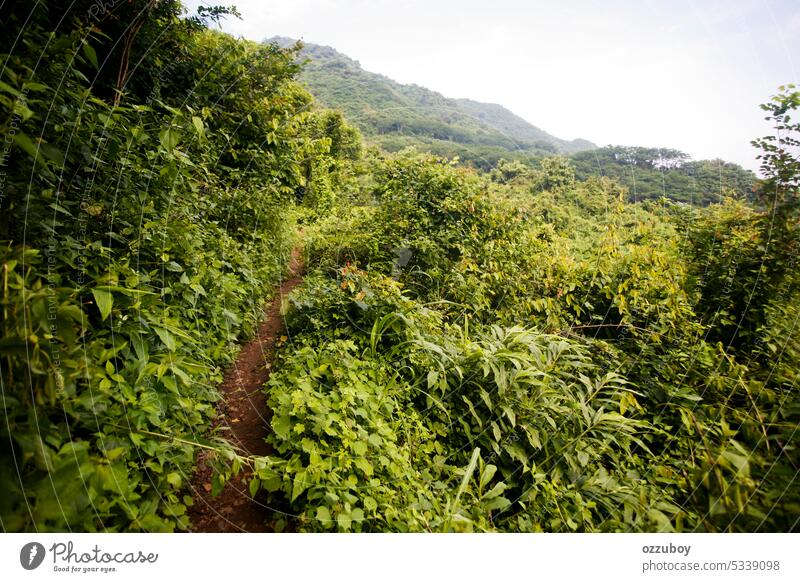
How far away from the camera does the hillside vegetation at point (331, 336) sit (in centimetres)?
143

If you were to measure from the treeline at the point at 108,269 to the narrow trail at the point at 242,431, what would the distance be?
21 cm

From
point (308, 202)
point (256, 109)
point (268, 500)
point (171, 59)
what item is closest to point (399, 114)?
point (308, 202)

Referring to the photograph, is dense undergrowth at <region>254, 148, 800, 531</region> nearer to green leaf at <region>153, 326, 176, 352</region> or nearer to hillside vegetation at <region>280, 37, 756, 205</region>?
hillside vegetation at <region>280, 37, 756, 205</region>

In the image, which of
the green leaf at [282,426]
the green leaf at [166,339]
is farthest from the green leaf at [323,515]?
the green leaf at [166,339]

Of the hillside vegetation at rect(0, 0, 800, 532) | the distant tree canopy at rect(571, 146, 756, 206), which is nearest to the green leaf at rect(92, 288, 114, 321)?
the hillside vegetation at rect(0, 0, 800, 532)

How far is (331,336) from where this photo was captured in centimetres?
389

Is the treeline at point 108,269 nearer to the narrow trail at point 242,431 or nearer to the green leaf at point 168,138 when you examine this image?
the green leaf at point 168,138

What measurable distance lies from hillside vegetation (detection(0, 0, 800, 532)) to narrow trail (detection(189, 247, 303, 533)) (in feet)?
0.41

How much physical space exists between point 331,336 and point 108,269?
2.21 metres

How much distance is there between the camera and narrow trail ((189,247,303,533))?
2285 mm

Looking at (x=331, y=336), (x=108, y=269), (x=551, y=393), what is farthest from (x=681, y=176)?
(x=108, y=269)

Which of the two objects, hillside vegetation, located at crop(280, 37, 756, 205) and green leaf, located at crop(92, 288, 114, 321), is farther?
hillside vegetation, located at crop(280, 37, 756, 205)

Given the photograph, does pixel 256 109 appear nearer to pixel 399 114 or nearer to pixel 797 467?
pixel 399 114

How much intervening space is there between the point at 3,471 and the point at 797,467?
9.93 ft
